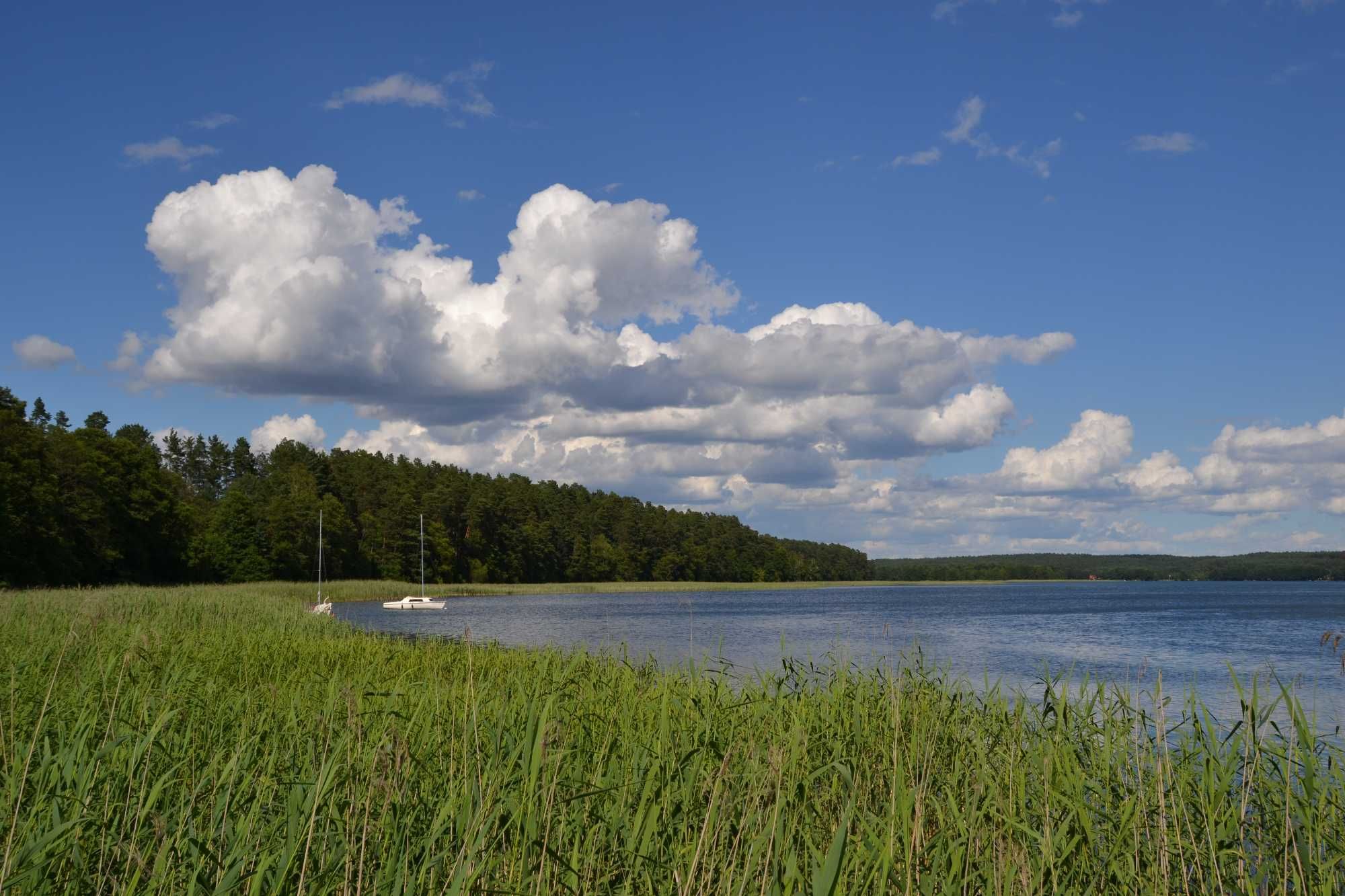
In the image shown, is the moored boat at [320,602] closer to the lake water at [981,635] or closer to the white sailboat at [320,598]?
the white sailboat at [320,598]

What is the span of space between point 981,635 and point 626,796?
105 feet

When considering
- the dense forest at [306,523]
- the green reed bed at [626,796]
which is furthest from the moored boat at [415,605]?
the green reed bed at [626,796]

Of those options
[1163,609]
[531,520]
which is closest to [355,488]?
[531,520]

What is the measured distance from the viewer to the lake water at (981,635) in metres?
17.8

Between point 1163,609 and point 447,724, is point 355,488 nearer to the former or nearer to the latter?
point 1163,609

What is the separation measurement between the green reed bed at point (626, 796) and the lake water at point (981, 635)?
2.61ft

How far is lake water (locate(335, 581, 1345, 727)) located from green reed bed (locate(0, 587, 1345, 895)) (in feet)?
2.61

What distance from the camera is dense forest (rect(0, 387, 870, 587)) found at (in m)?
50.3

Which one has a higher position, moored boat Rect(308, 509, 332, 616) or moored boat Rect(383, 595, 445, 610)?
moored boat Rect(308, 509, 332, 616)

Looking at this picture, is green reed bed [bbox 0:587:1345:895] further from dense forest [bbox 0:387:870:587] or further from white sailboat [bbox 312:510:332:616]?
dense forest [bbox 0:387:870:587]

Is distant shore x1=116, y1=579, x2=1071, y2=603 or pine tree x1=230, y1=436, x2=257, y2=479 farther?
pine tree x1=230, y1=436, x2=257, y2=479

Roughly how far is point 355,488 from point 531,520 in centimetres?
2194

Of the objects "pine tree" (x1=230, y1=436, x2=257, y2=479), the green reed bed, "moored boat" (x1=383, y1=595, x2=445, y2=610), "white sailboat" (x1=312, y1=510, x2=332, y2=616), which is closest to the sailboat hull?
"moored boat" (x1=383, y1=595, x2=445, y2=610)

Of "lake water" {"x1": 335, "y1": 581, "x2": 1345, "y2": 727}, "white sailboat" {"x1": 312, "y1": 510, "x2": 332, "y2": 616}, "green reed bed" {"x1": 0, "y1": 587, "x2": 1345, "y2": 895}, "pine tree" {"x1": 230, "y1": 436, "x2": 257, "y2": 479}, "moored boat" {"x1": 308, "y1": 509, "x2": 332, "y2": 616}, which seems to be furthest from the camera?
"pine tree" {"x1": 230, "y1": 436, "x2": 257, "y2": 479}
